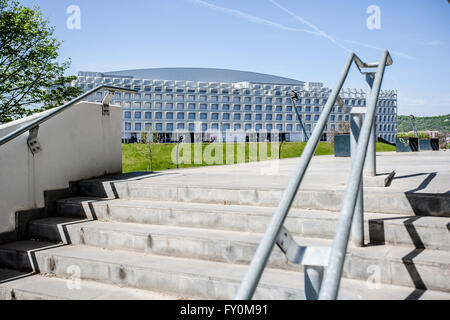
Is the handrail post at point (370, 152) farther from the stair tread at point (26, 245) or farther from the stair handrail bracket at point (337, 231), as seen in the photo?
the stair tread at point (26, 245)

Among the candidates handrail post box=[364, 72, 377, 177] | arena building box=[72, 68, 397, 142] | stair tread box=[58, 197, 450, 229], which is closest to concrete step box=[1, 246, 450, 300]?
stair tread box=[58, 197, 450, 229]

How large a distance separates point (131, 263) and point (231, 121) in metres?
112

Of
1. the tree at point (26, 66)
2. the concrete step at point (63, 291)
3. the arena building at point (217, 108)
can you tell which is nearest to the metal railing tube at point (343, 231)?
the concrete step at point (63, 291)

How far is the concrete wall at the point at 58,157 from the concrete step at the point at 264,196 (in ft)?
1.28

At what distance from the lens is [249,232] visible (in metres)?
3.40

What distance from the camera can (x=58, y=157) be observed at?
4633 mm

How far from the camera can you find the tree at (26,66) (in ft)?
73.6

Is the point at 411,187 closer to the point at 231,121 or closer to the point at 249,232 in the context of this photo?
the point at 249,232

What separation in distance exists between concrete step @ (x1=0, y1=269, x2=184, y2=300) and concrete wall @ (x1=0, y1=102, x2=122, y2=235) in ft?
3.30

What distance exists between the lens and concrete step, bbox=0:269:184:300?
2.77m

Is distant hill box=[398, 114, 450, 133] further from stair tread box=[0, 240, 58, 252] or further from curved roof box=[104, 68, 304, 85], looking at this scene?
stair tread box=[0, 240, 58, 252]

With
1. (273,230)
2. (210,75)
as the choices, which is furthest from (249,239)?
(210,75)

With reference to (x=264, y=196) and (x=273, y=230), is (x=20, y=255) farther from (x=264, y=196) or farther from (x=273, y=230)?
(x=273, y=230)
